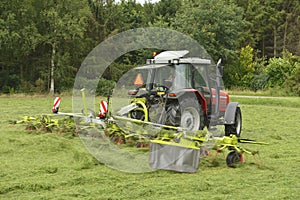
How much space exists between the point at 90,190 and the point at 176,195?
38.9 inches

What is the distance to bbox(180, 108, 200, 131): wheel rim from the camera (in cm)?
762

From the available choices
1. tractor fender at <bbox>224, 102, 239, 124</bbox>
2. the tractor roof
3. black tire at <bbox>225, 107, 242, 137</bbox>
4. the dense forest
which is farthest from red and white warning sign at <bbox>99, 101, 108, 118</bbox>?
the dense forest

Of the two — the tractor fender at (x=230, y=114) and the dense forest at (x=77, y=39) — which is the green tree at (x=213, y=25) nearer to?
the dense forest at (x=77, y=39)

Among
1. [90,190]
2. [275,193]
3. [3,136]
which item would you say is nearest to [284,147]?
[275,193]

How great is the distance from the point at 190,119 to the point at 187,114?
5.2 inches

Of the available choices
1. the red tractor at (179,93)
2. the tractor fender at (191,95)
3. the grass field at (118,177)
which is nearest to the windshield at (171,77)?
the red tractor at (179,93)

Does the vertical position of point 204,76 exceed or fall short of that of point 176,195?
it exceeds it

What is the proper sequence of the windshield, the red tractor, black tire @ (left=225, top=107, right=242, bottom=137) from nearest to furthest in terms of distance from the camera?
the red tractor → the windshield → black tire @ (left=225, top=107, right=242, bottom=137)

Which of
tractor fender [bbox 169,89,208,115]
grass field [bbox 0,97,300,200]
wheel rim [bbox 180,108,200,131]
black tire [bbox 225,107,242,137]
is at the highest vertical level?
tractor fender [bbox 169,89,208,115]

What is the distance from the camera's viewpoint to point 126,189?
5.09 metres

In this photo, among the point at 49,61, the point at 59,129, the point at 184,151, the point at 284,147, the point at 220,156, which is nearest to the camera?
the point at 184,151

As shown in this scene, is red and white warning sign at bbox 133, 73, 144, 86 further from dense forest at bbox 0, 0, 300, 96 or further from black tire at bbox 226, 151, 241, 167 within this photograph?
dense forest at bbox 0, 0, 300, 96

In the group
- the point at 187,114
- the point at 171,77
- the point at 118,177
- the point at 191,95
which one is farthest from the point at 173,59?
the point at 118,177

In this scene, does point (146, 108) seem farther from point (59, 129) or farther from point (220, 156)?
point (59, 129)
